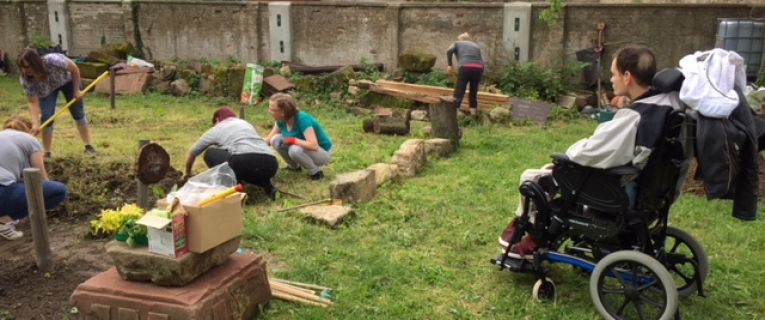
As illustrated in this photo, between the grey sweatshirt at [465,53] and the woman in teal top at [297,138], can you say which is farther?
the grey sweatshirt at [465,53]

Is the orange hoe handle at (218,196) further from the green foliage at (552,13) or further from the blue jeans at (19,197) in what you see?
the green foliage at (552,13)

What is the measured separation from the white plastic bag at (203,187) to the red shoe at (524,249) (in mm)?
1909

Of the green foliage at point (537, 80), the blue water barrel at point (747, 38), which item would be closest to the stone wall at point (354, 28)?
the green foliage at point (537, 80)

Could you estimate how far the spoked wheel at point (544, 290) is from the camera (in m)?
4.36

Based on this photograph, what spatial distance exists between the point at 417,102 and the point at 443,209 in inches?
242

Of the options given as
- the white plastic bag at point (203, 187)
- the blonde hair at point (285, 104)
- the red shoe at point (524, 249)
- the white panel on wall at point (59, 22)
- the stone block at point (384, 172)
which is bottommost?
the stone block at point (384, 172)

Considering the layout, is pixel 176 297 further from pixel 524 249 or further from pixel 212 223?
pixel 524 249

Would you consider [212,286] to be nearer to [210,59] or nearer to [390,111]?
[390,111]

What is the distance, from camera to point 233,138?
6.58m

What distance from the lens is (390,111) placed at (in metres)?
11.5

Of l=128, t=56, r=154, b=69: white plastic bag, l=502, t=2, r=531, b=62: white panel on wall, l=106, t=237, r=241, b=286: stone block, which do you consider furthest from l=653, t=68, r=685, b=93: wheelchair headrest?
l=128, t=56, r=154, b=69: white plastic bag

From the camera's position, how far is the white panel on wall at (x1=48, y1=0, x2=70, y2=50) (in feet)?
57.1

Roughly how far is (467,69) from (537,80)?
76.7 inches

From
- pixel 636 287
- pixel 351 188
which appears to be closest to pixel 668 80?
pixel 636 287
